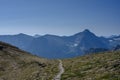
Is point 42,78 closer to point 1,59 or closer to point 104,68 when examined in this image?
point 104,68

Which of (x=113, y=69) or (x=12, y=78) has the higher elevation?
(x=113, y=69)

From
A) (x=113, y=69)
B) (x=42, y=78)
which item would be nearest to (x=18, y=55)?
(x=42, y=78)

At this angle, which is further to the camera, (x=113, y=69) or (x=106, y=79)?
(x=113, y=69)

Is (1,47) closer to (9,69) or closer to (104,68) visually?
(9,69)

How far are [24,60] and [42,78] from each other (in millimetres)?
60354

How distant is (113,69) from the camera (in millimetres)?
58281

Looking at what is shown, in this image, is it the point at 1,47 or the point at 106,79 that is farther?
the point at 1,47

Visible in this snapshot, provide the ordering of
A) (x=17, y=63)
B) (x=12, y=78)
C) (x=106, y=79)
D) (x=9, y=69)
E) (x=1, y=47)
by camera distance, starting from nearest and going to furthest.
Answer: (x=106, y=79), (x=12, y=78), (x=9, y=69), (x=17, y=63), (x=1, y=47)

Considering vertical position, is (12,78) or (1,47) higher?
(1,47)

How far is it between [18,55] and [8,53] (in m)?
5.37

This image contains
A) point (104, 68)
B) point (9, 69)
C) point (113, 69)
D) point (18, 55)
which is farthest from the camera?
point (18, 55)

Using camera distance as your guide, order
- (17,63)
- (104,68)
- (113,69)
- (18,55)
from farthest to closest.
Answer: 1. (18,55)
2. (17,63)
3. (104,68)
4. (113,69)

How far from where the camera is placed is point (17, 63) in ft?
410

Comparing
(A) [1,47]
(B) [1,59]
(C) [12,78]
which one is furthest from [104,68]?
(A) [1,47]
